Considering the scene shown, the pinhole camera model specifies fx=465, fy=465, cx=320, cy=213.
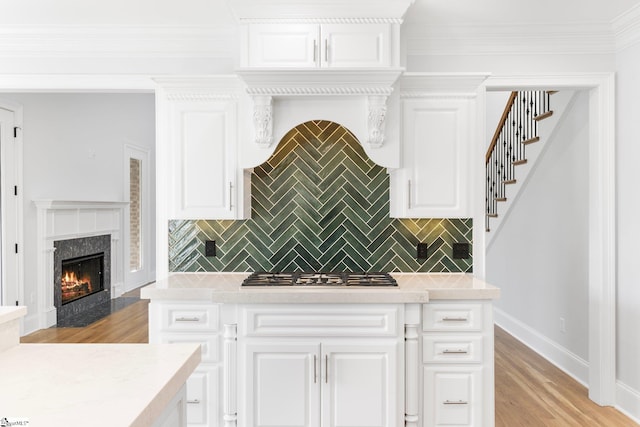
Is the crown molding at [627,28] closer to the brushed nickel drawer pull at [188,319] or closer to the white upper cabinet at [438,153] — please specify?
the white upper cabinet at [438,153]

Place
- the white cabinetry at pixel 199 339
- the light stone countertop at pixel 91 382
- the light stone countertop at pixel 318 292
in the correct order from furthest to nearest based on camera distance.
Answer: the white cabinetry at pixel 199 339 < the light stone countertop at pixel 318 292 < the light stone countertop at pixel 91 382

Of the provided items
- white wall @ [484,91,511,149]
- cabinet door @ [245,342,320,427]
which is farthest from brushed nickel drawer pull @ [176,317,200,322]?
white wall @ [484,91,511,149]

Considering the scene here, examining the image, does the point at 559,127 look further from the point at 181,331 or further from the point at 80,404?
the point at 80,404

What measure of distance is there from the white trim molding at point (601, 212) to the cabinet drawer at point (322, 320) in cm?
112

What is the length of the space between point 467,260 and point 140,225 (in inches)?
253

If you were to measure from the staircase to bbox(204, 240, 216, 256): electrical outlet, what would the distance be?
314cm

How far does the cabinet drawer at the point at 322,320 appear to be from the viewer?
2611 mm

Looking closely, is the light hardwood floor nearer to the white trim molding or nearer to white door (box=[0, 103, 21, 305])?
the white trim molding

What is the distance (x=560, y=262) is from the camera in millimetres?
4129

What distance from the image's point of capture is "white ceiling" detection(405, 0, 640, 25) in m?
2.96

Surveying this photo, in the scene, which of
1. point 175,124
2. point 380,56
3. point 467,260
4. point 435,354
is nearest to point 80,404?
point 435,354

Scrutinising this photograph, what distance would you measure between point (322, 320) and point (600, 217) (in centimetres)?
221

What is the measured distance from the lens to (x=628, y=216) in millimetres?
3182

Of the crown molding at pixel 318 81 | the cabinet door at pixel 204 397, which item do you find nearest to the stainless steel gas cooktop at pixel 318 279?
the cabinet door at pixel 204 397
